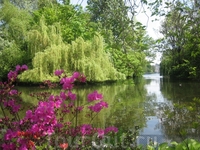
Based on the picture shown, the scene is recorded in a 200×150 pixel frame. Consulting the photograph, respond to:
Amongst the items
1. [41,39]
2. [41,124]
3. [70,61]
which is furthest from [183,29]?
[41,39]

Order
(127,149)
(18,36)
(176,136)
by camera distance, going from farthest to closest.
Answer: (18,36) → (176,136) → (127,149)

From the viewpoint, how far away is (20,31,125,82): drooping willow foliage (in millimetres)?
15992

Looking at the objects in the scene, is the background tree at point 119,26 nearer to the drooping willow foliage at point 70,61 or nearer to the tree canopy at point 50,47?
the tree canopy at point 50,47

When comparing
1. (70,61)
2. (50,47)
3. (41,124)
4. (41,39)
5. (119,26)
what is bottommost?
(41,124)

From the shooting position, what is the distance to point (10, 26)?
1977 cm

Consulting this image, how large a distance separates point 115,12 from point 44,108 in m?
1.35

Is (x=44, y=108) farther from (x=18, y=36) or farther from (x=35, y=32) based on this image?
(x=18, y=36)

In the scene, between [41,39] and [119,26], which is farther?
[41,39]

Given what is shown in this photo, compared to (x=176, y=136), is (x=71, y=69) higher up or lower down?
higher up

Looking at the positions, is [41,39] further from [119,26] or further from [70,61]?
[119,26]

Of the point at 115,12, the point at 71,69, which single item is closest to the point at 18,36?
the point at 71,69

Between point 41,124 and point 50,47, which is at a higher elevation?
point 50,47

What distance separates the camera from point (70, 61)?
16.7 m

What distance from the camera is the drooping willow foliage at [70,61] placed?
1599 centimetres
